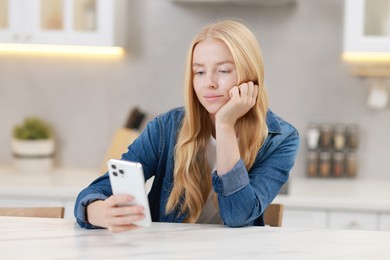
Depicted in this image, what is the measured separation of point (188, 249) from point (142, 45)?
2.30 meters

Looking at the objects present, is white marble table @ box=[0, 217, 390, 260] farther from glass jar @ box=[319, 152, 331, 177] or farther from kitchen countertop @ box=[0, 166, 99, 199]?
glass jar @ box=[319, 152, 331, 177]

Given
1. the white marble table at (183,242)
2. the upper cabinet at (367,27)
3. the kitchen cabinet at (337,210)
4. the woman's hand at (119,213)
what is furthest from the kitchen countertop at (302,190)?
the woman's hand at (119,213)

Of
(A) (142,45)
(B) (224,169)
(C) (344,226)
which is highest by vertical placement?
(A) (142,45)

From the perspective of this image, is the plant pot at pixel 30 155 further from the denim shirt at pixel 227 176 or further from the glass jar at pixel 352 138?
the denim shirt at pixel 227 176

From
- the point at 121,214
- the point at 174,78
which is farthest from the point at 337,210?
the point at 121,214

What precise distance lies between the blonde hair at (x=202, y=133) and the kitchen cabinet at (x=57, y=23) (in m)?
1.51

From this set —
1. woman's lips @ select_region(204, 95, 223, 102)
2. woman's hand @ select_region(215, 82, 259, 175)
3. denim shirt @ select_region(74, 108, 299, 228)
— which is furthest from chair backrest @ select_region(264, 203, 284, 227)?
woman's lips @ select_region(204, 95, 223, 102)

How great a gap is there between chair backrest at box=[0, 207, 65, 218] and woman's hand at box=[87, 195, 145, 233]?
1.16ft

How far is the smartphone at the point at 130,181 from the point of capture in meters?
1.55

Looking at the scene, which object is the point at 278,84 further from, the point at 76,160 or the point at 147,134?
the point at 147,134

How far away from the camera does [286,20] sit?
143 inches

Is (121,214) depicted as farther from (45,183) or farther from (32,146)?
(32,146)

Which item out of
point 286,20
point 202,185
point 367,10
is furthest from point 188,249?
point 286,20

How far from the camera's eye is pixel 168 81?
12.3 feet
